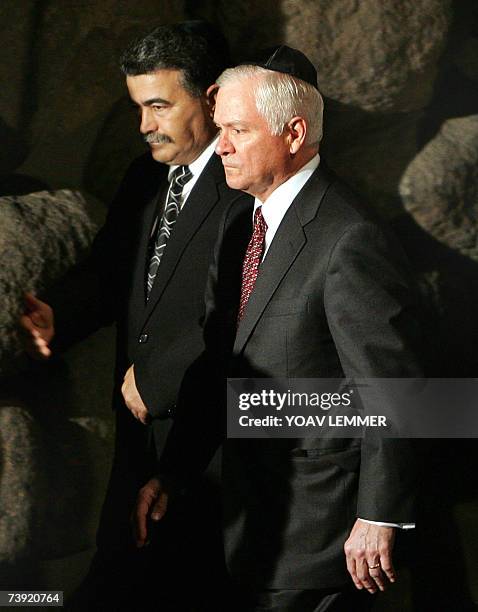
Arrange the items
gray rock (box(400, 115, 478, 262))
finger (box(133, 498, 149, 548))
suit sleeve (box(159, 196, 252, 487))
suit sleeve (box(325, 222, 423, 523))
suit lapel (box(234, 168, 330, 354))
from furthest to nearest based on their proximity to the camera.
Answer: gray rock (box(400, 115, 478, 262)) → finger (box(133, 498, 149, 548)) → suit sleeve (box(159, 196, 252, 487)) → suit lapel (box(234, 168, 330, 354)) → suit sleeve (box(325, 222, 423, 523))

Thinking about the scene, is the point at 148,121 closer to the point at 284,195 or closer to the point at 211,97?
the point at 211,97

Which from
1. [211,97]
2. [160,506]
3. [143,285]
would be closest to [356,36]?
[211,97]

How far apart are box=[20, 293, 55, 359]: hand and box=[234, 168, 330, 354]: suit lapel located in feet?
1.44

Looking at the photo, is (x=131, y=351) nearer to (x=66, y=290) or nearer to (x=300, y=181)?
(x=66, y=290)

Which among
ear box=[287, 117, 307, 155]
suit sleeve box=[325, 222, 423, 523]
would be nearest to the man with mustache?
ear box=[287, 117, 307, 155]

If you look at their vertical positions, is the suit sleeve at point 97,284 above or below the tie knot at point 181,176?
below

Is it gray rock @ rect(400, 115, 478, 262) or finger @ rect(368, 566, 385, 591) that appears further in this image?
gray rock @ rect(400, 115, 478, 262)

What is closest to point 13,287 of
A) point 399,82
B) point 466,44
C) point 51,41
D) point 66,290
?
point 66,290

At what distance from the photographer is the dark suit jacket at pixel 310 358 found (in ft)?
6.18

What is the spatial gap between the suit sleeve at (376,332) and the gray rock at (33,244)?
59 centimetres

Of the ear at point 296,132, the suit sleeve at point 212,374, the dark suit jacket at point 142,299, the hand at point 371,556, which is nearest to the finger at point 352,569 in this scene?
the hand at point 371,556

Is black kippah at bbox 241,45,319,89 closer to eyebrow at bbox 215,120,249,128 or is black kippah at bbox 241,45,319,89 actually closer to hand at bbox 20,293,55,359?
eyebrow at bbox 215,120,249,128

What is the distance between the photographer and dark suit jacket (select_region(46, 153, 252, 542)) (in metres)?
2.20

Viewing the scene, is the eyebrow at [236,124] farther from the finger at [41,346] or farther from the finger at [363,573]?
the finger at [363,573]
